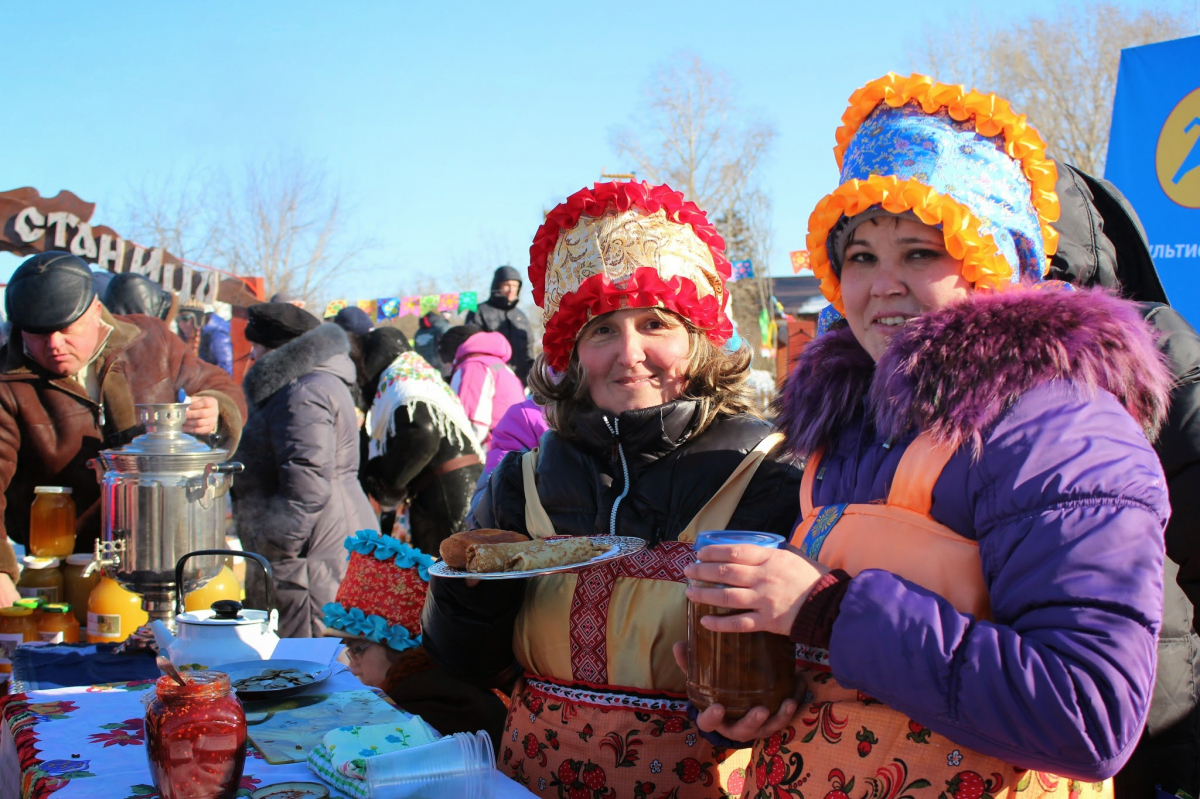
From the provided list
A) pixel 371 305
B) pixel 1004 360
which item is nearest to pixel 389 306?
pixel 371 305

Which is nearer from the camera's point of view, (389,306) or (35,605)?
(35,605)

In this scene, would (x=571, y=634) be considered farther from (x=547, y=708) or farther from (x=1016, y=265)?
(x=1016, y=265)

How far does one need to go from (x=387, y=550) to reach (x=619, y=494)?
76 centimetres

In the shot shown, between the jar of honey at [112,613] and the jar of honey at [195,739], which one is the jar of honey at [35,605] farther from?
the jar of honey at [195,739]

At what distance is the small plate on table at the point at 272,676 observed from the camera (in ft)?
6.72

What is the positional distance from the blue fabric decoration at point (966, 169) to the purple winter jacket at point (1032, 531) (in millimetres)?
180

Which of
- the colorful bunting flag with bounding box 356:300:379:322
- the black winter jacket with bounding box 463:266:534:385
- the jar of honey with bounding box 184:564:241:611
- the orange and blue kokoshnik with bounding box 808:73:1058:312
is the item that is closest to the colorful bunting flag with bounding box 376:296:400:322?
the colorful bunting flag with bounding box 356:300:379:322

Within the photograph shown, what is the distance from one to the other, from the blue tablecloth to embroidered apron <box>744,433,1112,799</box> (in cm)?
201

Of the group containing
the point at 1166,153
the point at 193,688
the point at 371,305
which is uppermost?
the point at 371,305

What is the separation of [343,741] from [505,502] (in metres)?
0.65

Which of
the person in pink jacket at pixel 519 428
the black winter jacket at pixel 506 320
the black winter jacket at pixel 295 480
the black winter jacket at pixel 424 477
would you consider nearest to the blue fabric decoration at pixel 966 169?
the person in pink jacket at pixel 519 428

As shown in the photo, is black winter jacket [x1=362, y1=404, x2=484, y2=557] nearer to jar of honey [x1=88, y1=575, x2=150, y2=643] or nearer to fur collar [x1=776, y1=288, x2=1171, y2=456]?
jar of honey [x1=88, y1=575, x2=150, y2=643]

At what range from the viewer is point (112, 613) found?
10.0ft

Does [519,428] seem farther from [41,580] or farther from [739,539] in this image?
[739,539]
